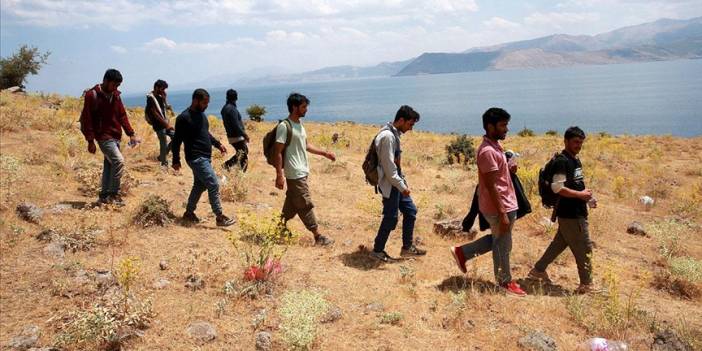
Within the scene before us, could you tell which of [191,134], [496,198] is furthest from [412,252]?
[191,134]

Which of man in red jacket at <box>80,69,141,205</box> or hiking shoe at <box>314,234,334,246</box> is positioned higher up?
man in red jacket at <box>80,69,141,205</box>

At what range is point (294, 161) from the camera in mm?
5867

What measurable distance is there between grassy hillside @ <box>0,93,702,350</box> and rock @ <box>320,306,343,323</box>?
11 millimetres

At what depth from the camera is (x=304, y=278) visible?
5.23m

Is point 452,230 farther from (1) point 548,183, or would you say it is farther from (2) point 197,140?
(2) point 197,140

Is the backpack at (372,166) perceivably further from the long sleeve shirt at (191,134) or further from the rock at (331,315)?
the long sleeve shirt at (191,134)

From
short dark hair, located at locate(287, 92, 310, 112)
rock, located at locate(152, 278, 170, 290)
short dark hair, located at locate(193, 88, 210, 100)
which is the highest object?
short dark hair, located at locate(193, 88, 210, 100)

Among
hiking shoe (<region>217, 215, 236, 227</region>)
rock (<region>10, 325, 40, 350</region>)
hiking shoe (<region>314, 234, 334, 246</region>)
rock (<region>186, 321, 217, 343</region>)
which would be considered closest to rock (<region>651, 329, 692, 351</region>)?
rock (<region>186, 321, 217, 343</region>)

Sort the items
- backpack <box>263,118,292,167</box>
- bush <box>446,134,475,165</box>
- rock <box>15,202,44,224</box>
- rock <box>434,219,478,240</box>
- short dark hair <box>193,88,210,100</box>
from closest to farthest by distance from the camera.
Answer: backpack <box>263,118,292,167</box> → rock <box>15,202,44,224</box> → short dark hair <box>193,88,210,100</box> → rock <box>434,219,478,240</box> → bush <box>446,134,475,165</box>

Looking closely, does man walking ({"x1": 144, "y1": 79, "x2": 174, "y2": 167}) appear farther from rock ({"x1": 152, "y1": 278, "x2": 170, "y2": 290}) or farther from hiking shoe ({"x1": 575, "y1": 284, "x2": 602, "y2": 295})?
hiking shoe ({"x1": 575, "y1": 284, "x2": 602, "y2": 295})

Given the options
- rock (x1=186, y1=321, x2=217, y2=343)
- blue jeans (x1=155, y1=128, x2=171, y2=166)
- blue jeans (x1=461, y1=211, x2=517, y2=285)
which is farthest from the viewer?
blue jeans (x1=155, y1=128, x2=171, y2=166)

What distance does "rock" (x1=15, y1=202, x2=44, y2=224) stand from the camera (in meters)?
6.10

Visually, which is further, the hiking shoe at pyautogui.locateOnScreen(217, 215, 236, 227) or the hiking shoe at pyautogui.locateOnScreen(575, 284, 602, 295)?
the hiking shoe at pyautogui.locateOnScreen(217, 215, 236, 227)

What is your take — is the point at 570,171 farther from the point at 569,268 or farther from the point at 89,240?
the point at 89,240
